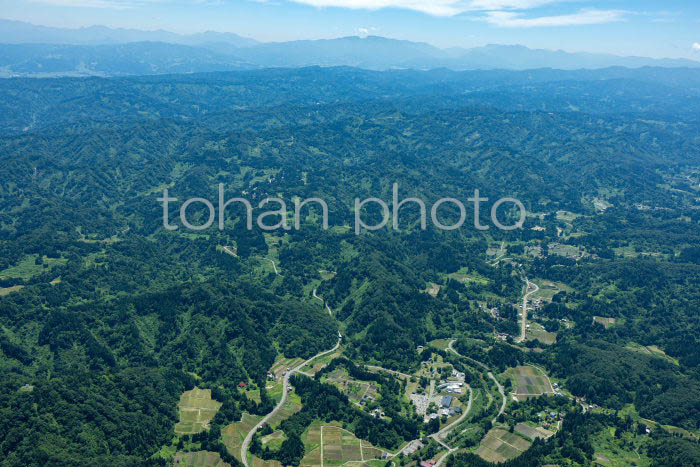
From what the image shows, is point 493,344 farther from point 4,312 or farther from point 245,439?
point 4,312

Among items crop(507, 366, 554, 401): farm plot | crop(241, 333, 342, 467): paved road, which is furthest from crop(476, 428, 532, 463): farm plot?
crop(241, 333, 342, 467): paved road

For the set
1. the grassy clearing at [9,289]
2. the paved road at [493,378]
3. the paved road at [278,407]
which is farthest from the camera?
the grassy clearing at [9,289]

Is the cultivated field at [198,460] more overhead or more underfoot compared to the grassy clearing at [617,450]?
more underfoot

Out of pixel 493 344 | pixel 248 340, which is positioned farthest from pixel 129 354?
pixel 493 344

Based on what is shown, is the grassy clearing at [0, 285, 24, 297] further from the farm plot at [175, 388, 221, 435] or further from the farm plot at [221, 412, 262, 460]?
the farm plot at [221, 412, 262, 460]

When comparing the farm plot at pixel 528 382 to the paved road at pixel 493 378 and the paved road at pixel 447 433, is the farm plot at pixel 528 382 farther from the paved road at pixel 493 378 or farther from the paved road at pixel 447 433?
the paved road at pixel 447 433

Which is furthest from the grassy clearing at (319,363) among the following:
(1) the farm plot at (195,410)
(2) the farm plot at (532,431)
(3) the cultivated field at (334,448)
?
(2) the farm plot at (532,431)
